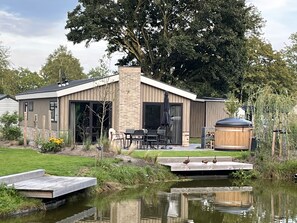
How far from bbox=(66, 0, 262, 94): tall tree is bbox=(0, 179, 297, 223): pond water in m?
14.3

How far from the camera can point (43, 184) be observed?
962 centimetres

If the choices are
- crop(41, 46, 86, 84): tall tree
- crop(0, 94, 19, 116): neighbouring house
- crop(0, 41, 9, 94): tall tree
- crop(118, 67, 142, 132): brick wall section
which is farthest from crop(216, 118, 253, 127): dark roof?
crop(41, 46, 86, 84): tall tree

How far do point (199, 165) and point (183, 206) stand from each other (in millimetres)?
4082

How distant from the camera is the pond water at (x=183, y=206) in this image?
928 centimetres

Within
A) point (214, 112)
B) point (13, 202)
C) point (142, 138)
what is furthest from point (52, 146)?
point (214, 112)

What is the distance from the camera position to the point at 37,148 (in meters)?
17.7

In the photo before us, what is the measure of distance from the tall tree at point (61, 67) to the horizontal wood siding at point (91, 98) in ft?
105

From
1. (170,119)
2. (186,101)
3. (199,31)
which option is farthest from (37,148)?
(199,31)

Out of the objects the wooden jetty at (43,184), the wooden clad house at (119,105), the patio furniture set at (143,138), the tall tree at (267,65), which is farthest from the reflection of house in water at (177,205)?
the tall tree at (267,65)

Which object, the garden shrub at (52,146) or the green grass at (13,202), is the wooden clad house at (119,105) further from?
the green grass at (13,202)

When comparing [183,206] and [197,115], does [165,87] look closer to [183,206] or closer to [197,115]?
[197,115]

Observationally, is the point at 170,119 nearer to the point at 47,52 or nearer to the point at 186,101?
the point at 186,101

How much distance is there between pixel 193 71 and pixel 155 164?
15660mm

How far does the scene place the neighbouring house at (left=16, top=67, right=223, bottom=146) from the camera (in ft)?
63.9
